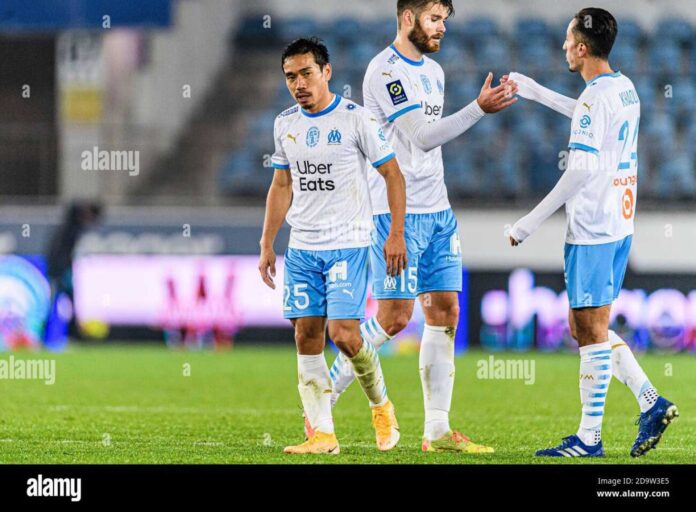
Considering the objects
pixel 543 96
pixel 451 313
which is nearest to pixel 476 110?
pixel 543 96

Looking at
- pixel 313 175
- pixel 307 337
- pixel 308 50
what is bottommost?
pixel 307 337

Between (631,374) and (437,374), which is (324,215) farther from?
(631,374)

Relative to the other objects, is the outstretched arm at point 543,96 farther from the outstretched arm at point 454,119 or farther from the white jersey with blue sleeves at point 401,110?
the white jersey with blue sleeves at point 401,110

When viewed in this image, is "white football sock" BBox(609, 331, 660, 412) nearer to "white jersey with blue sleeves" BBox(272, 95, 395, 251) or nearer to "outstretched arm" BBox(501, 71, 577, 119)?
"outstretched arm" BBox(501, 71, 577, 119)

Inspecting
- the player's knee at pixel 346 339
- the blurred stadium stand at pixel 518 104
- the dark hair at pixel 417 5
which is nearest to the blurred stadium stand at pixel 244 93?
the blurred stadium stand at pixel 518 104

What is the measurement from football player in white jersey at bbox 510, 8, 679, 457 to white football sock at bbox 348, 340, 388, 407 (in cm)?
92

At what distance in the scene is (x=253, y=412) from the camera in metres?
9.45

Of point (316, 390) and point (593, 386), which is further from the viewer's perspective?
point (316, 390)

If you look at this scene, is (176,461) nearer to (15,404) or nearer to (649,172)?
(15,404)

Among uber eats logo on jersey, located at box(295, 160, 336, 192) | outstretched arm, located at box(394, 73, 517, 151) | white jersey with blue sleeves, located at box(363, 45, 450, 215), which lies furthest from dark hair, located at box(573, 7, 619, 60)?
uber eats logo on jersey, located at box(295, 160, 336, 192)

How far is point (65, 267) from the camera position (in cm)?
1592

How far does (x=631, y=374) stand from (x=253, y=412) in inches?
129

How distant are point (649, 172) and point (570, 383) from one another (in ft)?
19.2

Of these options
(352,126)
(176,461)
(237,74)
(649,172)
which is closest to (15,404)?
(176,461)
